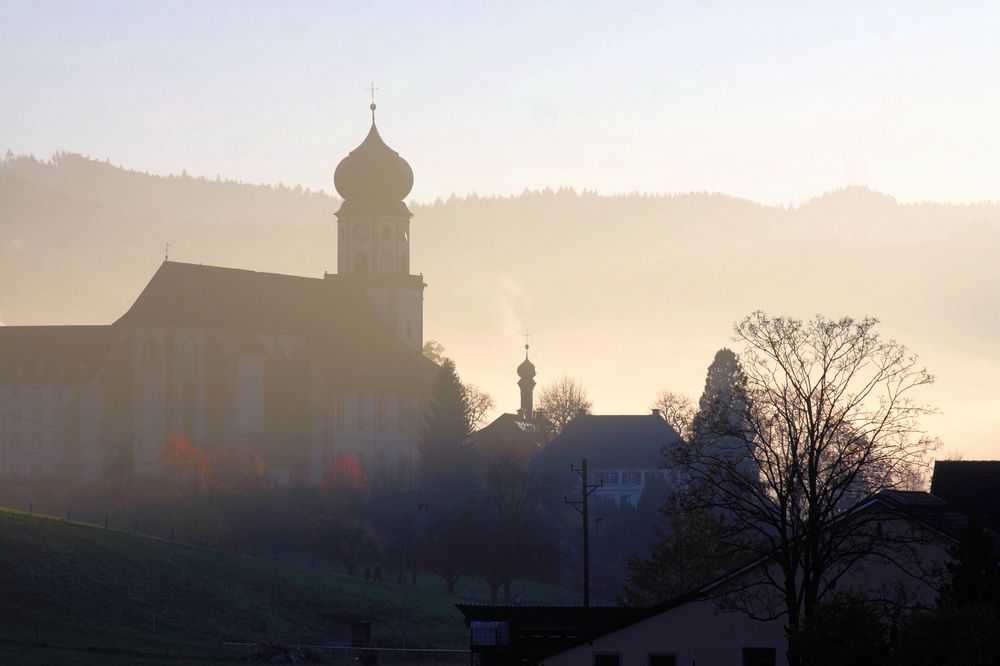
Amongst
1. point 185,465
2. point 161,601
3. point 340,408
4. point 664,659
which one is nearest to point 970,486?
point 664,659

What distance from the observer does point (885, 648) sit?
30.2 metres

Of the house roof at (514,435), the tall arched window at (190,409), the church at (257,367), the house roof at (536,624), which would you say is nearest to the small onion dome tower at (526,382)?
the house roof at (514,435)

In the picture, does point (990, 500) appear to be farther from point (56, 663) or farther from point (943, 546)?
point (56, 663)

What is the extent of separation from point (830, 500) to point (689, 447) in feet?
11.5

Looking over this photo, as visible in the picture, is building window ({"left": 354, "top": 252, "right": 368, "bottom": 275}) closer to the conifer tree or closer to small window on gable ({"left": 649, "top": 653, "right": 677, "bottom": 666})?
the conifer tree

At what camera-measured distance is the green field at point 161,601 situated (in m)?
56.7

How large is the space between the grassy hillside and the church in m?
37.1

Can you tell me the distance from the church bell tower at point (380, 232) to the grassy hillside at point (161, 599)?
52.2m

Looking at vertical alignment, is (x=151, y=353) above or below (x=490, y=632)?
above

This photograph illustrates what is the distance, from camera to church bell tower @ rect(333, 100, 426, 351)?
131 meters

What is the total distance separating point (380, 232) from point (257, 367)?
49.9 ft

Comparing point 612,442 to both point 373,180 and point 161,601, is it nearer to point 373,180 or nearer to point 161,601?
point 373,180

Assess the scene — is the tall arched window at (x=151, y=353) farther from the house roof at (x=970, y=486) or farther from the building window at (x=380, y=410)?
the house roof at (x=970, y=486)

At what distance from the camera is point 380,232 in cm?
13200
